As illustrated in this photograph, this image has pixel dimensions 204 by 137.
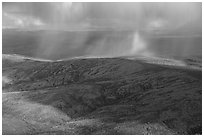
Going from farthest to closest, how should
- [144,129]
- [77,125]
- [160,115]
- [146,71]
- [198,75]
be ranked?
[146,71], [198,75], [160,115], [77,125], [144,129]

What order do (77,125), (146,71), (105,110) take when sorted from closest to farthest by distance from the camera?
(77,125) → (105,110) → (146,71)

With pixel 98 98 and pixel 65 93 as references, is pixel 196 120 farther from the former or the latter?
pixel 65 93

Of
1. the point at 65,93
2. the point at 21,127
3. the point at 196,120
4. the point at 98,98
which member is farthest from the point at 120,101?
the point at 21,127

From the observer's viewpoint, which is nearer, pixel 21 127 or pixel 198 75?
pixel 21 127

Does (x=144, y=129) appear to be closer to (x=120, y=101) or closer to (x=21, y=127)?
(x=21, y=127)

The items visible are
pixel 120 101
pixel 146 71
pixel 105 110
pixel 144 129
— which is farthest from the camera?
pixel 146 71

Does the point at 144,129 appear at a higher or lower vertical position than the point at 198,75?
lower

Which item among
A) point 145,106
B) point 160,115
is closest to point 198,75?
point 145,106

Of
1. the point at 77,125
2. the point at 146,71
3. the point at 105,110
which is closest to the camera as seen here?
the point at 77,125

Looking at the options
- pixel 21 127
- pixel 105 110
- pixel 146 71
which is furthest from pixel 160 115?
pixel 146 71
